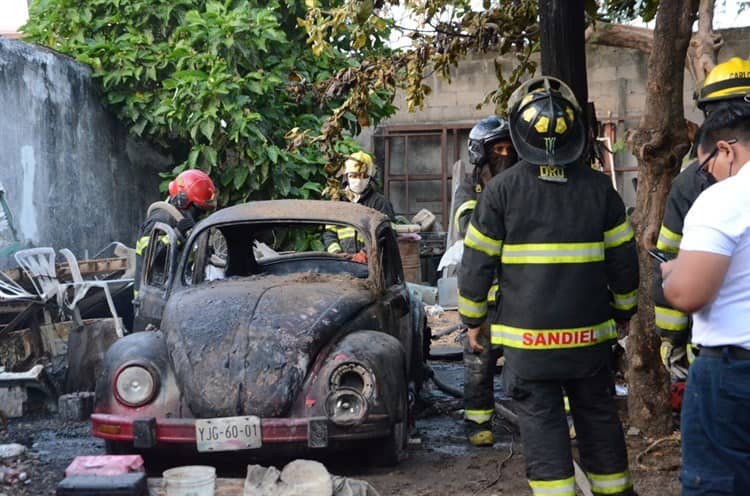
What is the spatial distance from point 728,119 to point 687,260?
1.88 feet

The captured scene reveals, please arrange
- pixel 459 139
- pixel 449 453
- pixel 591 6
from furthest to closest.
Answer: pixel 459 139 → pixel 591 6 → pixel 449 453

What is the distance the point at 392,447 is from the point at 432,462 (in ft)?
1.28

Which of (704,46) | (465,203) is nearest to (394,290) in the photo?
(465,203)

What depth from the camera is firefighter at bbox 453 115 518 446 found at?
243 inches

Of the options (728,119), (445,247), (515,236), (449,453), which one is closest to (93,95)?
(445,247)

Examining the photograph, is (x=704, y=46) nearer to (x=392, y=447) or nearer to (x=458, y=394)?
(x=458, y=394)

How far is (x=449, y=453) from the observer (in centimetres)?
602

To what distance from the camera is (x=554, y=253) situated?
4066 millimetres

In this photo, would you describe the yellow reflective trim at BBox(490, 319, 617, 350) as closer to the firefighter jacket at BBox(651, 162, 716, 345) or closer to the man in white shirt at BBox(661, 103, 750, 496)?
the firefighter jacket at BBox(651, 162, 716, 345)

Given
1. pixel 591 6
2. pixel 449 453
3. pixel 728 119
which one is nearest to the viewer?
pixel 728 119

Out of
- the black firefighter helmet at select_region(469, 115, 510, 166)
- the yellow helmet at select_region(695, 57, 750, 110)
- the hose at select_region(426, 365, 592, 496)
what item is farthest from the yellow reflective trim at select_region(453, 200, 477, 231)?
the yellow helmet at select_region(695, 57, 750, 110)

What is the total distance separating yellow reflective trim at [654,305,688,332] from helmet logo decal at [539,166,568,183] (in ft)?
2.49

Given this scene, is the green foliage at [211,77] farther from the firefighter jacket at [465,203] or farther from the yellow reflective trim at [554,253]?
the yellow reflective trim at [554,253]

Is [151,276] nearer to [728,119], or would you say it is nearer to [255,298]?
[255,298]
